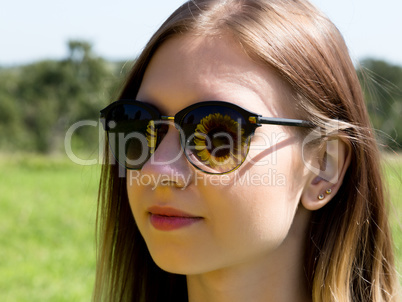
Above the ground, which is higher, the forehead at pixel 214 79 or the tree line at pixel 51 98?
the tree line at pixel 51 98

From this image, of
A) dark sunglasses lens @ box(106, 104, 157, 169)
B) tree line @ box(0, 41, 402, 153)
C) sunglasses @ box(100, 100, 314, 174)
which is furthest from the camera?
tree line @ box(0, 41, 402, 153)

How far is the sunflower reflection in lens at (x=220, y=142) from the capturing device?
1.68 m

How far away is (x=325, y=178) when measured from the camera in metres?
1.85

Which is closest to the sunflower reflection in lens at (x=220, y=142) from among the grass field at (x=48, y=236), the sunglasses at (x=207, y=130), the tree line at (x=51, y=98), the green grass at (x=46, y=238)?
the sunglasses at (x=207, y=130)

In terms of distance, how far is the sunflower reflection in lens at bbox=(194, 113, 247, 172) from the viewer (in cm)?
168

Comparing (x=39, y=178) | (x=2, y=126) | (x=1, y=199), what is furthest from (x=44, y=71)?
(x=1, y=199)

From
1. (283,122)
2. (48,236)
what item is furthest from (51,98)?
(283,122)

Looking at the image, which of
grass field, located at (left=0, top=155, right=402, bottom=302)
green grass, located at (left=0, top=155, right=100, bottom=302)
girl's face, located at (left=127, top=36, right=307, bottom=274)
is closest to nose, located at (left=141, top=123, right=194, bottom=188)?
girl's face, located at (left=127, top=36, right=307, bottom=274)

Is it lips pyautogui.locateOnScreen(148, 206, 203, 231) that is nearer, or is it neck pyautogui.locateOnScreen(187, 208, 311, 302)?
lips pyautogui.locateOnScreen(148, 206, 203, 231)

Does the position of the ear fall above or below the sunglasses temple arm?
below

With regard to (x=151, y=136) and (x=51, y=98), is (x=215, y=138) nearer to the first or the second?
(x=151, y=136)

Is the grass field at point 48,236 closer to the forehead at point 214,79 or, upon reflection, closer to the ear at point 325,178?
the ear at point 325,178

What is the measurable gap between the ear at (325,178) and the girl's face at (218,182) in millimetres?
86

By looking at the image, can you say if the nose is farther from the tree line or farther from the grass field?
the tree line
